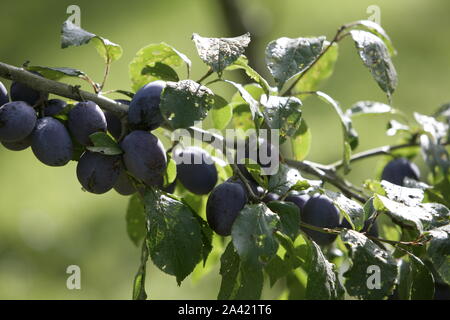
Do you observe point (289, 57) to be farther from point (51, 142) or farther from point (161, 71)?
point (51, 142)

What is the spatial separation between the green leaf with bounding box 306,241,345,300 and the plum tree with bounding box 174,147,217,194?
0.56ft

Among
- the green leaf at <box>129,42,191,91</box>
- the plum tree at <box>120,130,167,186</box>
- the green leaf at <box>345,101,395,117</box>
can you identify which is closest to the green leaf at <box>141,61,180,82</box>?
the green leaf at <box>129,42,191,91</box>

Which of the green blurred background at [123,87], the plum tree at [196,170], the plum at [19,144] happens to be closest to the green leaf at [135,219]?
the plum tree at [196,170]

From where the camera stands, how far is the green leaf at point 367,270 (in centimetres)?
62

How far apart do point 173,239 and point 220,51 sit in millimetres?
201

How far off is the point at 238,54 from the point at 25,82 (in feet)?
0.74

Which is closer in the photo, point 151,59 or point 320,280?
point 320,280

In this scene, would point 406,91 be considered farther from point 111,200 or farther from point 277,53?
point 277,53

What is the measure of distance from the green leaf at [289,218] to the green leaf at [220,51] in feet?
0.50

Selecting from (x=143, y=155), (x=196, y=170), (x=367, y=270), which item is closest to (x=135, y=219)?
(x=196, y=170)

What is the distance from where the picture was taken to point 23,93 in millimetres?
654

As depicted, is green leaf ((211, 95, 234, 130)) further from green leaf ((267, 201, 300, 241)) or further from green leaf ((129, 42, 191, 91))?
green leaf ((267, 201, 300, 241))

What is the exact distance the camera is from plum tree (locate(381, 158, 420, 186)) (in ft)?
2.94

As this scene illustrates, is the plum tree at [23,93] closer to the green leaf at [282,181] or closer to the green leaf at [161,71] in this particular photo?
the green leaf at [161,71]
